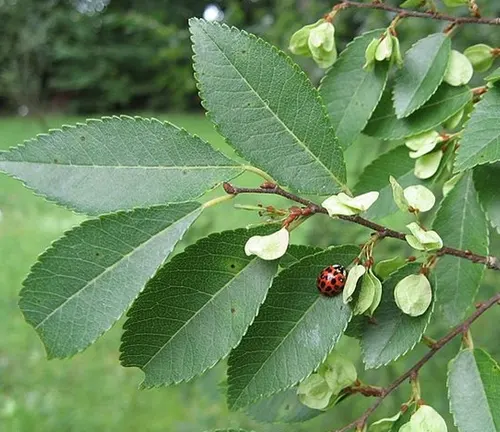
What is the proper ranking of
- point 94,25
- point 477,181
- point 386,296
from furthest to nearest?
point 94,25 → point 477,181 → point 386,296

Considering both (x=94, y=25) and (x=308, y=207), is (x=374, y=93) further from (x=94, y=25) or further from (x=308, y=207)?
(x=94, y=25)

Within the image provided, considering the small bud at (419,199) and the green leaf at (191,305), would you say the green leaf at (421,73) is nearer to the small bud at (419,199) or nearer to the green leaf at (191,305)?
the small bud at (419,199)

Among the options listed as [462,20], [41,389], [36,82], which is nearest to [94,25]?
[36,82]

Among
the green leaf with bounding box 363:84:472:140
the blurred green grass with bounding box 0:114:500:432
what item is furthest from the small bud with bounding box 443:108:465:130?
the blurred green grass with bounding box 0:114:500:432

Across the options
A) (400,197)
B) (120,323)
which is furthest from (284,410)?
(120,323)

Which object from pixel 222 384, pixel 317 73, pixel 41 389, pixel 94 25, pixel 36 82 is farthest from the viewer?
pixel 94 25

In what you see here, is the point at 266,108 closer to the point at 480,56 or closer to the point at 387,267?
the point at 387,267
